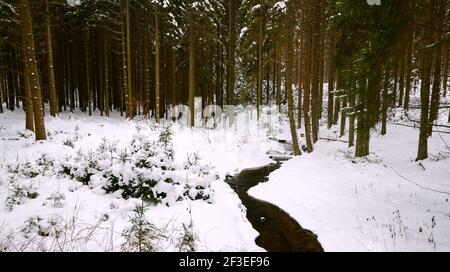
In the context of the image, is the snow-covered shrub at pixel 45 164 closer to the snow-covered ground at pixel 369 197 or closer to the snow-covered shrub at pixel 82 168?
the snow-covered shrub at pixel 82 168

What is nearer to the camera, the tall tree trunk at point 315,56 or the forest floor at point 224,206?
the forest floor at point 224,206

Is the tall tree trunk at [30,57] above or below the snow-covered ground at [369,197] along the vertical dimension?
above

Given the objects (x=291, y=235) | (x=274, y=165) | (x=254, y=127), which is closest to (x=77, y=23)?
(x=254, y=127)

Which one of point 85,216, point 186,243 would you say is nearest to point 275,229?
point 186,243

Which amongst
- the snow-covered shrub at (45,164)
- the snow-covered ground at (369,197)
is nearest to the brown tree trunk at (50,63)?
the snow-covered shrub at (45,164)

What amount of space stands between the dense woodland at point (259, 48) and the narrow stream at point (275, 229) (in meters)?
2.76

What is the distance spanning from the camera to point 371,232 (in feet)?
19.6

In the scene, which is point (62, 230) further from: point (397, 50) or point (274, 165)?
point (274, 165)

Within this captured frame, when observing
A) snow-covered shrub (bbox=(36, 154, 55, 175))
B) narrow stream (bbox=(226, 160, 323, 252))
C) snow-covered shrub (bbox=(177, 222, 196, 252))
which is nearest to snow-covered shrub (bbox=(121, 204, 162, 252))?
snow-covered shrub (bbox=(177, 222, 196, 252))

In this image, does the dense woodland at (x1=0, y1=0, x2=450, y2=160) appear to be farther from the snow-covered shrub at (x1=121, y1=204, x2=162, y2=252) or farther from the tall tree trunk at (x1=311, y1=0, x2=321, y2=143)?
the snow-covered shrub at (x1=121, y1=204, x2=162, y2=252)

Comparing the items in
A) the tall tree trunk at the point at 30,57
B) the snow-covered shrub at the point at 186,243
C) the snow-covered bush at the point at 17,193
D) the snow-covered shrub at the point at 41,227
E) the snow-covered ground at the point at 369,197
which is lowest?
the snow-covered ground at the point at 369,197

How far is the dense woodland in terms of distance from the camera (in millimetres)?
6184

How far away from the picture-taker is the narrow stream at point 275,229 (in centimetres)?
618

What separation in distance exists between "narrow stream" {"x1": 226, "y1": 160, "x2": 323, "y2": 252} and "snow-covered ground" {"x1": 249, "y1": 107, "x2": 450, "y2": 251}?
236mm
